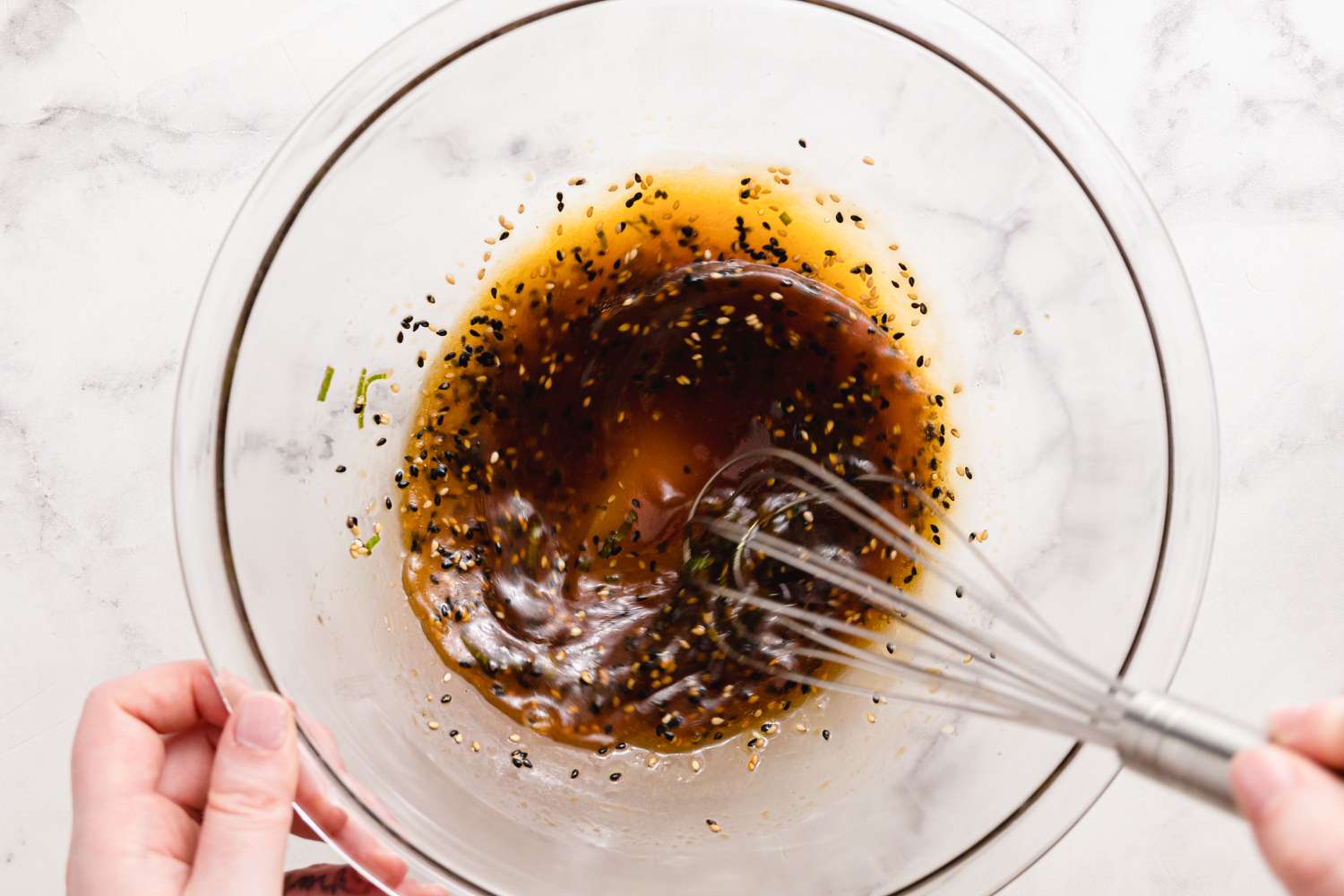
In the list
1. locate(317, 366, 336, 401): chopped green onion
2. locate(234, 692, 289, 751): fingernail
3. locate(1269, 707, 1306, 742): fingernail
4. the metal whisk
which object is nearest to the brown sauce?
the metal whisk

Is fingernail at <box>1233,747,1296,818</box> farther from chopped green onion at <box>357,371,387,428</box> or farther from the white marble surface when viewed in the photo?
chopped green onion at <box>357,371,387,428</box>

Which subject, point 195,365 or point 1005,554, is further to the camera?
point 1005,554

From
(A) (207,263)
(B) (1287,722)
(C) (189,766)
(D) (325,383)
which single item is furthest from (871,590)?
(A) (207,263)

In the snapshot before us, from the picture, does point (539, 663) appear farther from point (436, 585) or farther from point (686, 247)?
point (686, 247)

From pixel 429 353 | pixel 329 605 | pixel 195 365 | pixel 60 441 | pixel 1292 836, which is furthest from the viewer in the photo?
pixel 60 441

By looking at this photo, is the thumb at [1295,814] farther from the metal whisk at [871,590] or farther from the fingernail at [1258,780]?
the metal whisk at [871,590]

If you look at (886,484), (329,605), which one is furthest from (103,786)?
(886,484)
